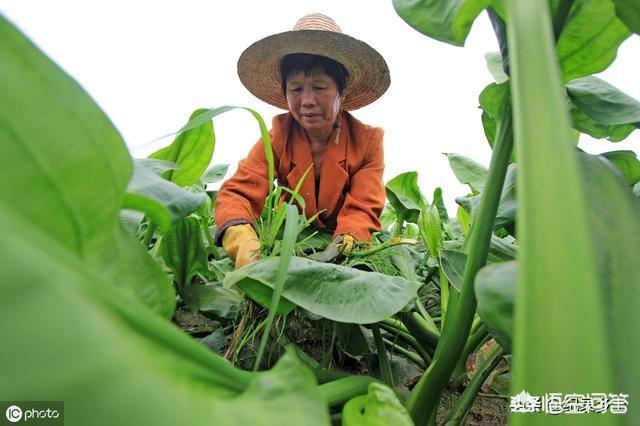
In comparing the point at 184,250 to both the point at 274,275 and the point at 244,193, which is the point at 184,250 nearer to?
the point at 274,275

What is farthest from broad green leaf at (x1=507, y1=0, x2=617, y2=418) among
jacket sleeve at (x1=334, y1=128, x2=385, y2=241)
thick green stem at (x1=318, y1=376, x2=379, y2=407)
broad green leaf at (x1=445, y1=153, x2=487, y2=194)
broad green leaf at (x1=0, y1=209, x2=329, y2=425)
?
jacket sleeve at (x1=334, y1=128, x2=385, y2=241)

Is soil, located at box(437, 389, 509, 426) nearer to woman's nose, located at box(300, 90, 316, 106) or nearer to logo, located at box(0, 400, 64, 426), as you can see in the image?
logo, located at box(0, 400, 64, 426)

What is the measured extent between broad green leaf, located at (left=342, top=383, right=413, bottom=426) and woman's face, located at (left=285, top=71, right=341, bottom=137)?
859 mm

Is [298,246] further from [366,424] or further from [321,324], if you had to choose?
[366,424]

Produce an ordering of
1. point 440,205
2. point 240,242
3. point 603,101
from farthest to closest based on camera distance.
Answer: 1. point 440,205
2. point 240,242
3. point 603,101

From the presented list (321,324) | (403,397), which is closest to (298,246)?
(321,324)

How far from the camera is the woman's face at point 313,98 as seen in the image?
3.67 ft

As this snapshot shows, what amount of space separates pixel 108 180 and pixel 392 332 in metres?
0.49

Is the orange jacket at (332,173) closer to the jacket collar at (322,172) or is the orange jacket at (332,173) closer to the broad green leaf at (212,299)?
the jacket collar at (322,172)

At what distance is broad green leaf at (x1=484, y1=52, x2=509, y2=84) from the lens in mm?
494

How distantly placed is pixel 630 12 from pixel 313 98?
2.70 ft

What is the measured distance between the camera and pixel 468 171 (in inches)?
31.4

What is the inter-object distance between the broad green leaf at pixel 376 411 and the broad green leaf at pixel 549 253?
161mm

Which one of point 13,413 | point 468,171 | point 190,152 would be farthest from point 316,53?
point 13,413
